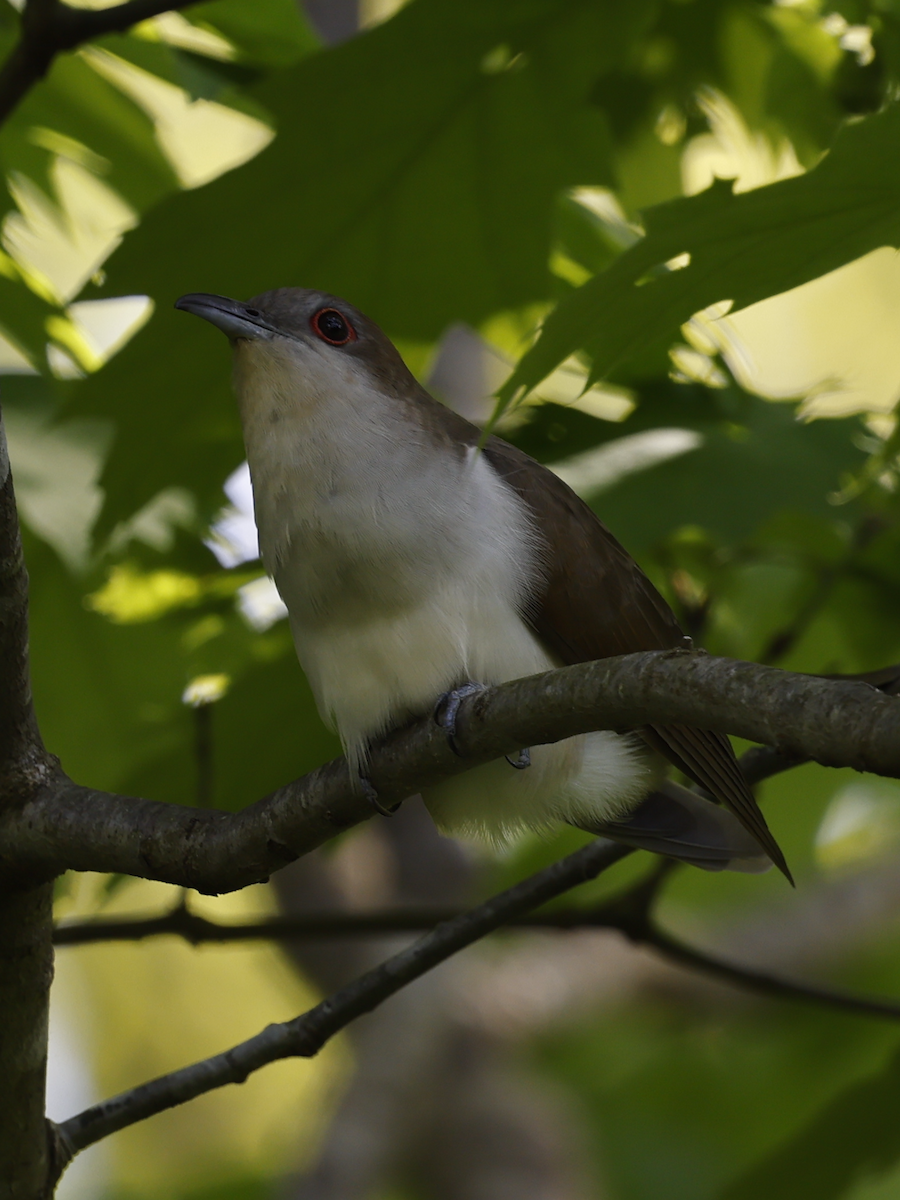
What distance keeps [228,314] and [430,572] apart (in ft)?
2.26

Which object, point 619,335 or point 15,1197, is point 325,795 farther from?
point 15,1197

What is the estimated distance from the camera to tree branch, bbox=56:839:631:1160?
213 centimetres

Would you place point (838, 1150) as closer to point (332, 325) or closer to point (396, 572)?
point (396, 572)

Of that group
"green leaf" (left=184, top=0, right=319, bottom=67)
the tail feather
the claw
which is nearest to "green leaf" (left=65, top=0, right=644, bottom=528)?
"green leaf" (left=184, top=0, right=319, bottom=67)

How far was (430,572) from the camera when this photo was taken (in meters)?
2.24

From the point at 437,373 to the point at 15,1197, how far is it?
169 inches

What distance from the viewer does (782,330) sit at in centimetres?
1080

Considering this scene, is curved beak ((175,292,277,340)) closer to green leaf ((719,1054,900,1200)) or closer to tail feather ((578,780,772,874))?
tail feather ((578,780,772,874))

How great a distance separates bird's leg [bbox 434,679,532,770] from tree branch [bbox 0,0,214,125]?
4.60 feet

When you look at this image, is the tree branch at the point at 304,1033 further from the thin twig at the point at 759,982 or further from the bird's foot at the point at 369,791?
the thin twig at the point at 759,982

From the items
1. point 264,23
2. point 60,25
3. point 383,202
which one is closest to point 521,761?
point 383,202

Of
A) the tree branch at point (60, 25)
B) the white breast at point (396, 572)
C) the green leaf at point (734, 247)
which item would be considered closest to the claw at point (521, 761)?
the white breast at point (396, 572)

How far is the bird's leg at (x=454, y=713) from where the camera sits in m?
1.79

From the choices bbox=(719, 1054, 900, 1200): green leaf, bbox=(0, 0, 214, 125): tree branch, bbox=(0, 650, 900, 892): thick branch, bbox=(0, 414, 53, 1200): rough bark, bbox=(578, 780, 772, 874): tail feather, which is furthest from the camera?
bbox=(719, 1054, 900, 1200): green leaf
